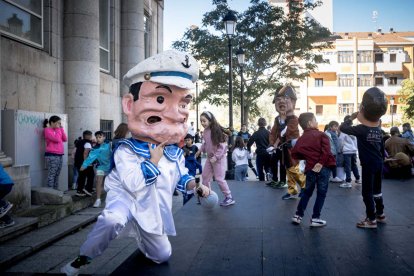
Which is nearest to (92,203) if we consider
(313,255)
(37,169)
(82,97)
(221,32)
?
(37,169)

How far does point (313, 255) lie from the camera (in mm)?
4246

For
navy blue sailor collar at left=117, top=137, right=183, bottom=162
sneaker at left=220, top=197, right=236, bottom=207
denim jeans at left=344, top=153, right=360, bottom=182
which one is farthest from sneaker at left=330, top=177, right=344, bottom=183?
navy blue sailor collar at left=117, top=137, right=183, bottom=162

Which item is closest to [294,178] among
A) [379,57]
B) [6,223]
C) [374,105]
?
[374,105]

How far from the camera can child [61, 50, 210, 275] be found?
147 inches

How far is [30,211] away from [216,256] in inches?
164

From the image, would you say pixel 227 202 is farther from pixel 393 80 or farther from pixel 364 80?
pixel 393 80

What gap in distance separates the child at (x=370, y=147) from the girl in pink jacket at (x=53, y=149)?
19.1ft

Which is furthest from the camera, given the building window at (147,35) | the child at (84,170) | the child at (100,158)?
the building window at (147,35)

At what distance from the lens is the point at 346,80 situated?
4447 centimetres

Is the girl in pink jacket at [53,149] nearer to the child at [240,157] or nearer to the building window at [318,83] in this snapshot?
the child at [240,157]

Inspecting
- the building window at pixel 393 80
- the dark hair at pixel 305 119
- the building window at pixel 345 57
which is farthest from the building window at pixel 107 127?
the building window at pixel 393 80

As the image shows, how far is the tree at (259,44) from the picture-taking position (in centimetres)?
1941

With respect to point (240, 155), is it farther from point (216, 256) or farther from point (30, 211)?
point (216, 256)

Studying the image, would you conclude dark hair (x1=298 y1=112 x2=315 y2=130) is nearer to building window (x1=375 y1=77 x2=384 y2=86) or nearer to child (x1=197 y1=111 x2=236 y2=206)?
child (x1=197 y1=111 x2=236 y2=206)
